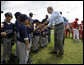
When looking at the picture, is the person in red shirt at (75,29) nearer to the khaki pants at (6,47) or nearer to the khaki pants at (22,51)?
the khaki pants at (6,47)

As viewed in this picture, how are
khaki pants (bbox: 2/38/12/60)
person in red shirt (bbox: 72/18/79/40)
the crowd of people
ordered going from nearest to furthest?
the crowd of people → khaki pants (bbox: 2/38/12/60) → person in red shirt (bbox: 72/18/79/40)

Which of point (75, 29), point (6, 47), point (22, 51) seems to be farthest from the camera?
point (75, 29)

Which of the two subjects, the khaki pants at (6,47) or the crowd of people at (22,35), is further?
the khaki pants at (6,47)

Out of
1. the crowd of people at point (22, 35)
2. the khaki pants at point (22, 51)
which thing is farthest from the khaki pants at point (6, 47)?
the khaki pants at point (22, 51)

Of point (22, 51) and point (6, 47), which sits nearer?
point (22, 51)

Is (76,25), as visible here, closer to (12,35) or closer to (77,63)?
(77,63)

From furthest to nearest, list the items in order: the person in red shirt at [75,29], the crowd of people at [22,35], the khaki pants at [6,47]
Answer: the person in red shirt at [75,29]
the khaki pants at [6,47]
the crowd of people at [22,35]

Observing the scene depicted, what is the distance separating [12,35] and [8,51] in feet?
1.91

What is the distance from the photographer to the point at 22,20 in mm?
3934

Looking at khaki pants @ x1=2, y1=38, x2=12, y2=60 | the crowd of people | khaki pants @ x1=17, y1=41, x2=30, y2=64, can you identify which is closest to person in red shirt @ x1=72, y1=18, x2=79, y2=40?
the crowd of people

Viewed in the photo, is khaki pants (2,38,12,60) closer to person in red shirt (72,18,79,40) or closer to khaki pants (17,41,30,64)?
khaki pants (17,41,30,64)

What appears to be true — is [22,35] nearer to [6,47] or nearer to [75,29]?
[6,47]

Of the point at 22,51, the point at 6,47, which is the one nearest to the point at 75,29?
the point at 6,47

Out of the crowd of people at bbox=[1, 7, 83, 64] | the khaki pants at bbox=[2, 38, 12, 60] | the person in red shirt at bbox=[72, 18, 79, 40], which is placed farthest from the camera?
the person in red shirt at bbox=[72, 18, 79, 40]
